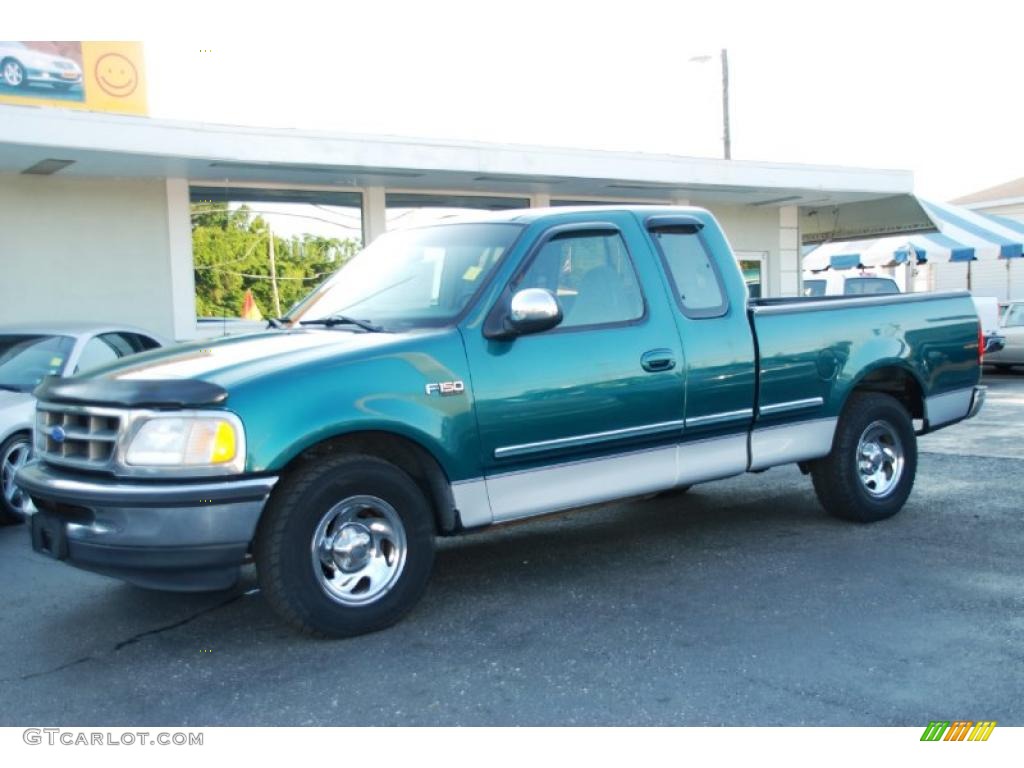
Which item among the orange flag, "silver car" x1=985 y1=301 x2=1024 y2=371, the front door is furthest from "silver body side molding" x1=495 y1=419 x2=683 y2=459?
"silver car" x1=985 y1=301 x2=1024 y2=371

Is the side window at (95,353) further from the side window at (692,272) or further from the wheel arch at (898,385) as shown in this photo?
the wheel arch at (898,385)

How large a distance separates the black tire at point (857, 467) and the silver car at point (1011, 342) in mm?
13682

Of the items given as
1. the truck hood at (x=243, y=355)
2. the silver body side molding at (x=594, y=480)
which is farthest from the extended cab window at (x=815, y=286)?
the truck hood at (x=243, y=355)

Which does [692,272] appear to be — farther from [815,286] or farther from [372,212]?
[815,286]

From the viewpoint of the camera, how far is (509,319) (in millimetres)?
4930

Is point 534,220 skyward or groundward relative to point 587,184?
groundward

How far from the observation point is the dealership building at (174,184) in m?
11.1

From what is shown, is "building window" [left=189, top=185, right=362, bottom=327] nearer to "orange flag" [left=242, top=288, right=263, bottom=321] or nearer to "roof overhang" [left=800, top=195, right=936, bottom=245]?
"orange flag" [left=242, top=288, right=263, bottom=321]

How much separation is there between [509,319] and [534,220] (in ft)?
2.39

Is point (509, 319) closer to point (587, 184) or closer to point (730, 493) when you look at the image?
point (730, 493)

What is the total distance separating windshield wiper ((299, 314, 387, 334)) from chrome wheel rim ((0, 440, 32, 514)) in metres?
3.19
